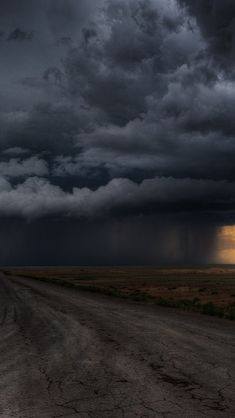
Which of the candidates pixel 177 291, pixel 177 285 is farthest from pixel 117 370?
pixel 177 285

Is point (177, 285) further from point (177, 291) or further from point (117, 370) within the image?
point (117, 370)

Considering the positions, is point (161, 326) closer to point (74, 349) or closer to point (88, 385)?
point (74, 349)

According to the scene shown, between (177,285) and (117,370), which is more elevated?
(117,370)

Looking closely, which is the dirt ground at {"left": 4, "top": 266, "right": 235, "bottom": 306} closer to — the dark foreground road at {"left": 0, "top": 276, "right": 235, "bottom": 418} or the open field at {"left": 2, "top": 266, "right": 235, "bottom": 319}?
the open field at {"left": 2, "top": 266, "right": 235, "bottom": 319}

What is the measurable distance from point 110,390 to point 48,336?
6.73 m

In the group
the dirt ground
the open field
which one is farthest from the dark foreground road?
the dirt ground

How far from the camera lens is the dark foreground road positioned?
6.87 metres

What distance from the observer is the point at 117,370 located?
9.29 metres

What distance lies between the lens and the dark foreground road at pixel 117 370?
687cm

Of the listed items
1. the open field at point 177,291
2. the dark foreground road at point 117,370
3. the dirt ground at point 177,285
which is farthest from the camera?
the dirt ground at point 177,285

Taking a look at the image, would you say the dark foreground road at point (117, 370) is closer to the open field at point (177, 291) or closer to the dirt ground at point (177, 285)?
the open field at point (177, 291)

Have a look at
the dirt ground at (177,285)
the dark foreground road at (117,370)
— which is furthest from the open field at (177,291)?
the dark foreground road at (117,370)

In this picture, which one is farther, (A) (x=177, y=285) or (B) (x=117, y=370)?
(A) (x=177, y=285)

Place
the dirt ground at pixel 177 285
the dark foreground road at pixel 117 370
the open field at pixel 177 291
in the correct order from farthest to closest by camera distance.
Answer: the dirt ground at pixel 177 285 < the open field at pixel 177 291 < the dark foreground road at pixel 117 370
